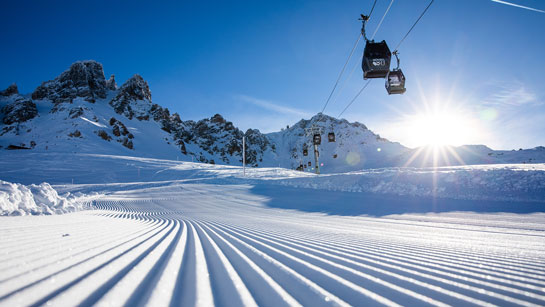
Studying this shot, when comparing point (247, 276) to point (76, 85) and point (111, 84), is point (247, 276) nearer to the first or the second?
point (76, 85)

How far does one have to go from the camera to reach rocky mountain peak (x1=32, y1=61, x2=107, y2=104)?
93.1 metres

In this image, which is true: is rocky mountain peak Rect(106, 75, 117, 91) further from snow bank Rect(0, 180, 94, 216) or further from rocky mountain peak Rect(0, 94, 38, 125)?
snow bank Rect(0, 180, 94, 216)

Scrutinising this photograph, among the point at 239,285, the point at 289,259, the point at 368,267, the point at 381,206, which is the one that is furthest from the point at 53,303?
the point at 381,206

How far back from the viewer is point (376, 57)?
29.0ft

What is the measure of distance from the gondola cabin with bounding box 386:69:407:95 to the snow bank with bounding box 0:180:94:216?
12048 millimetres

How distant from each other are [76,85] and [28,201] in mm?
128870

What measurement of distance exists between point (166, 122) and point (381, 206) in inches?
4255

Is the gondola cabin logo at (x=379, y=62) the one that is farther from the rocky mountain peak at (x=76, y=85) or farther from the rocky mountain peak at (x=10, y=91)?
the rocky mountain peak at (x=10, y=91)

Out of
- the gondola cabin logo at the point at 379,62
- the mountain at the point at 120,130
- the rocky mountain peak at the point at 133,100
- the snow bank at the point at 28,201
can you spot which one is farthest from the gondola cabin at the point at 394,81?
the rocky mountain peak at the point at 133,100

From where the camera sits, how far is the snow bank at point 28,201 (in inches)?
188

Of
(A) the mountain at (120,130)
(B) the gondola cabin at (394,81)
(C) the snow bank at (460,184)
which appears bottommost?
(C) the snow bank at (460,184)

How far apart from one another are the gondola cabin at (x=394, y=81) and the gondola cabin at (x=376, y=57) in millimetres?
533

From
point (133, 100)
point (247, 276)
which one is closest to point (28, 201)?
point (247, 276)

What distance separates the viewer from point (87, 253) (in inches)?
73.8
